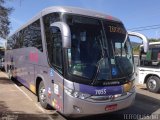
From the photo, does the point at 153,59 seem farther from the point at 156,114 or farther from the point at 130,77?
the point at 130,77

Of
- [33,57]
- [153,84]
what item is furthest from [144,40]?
[153,84]

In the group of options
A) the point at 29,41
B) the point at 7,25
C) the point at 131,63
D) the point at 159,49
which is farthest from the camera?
the point at 7,25

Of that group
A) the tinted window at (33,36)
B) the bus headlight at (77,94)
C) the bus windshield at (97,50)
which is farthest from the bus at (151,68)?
the bus headlight at (77,94)

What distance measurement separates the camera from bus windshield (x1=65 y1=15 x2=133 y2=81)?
22.4 feet

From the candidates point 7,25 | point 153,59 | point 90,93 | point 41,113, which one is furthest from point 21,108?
point 7,25

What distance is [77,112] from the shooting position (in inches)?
264

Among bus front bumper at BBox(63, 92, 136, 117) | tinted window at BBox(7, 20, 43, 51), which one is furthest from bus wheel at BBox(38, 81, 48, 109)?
bus front bumper at BBox(63, 92, 136, 117)

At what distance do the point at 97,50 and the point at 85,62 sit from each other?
545mm

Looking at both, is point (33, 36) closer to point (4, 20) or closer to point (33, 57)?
point (33, 57)

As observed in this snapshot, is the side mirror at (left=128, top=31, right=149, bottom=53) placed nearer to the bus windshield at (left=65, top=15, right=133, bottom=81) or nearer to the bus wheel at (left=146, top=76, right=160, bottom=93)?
the bus windshield at (left=65, top=15, right=133, bottom=81)

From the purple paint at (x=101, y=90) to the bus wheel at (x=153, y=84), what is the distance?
639 centimetres

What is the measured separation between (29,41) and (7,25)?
11.3 metres

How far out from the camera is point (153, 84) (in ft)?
43.4

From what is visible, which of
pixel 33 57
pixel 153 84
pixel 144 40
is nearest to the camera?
pixel 144 40
